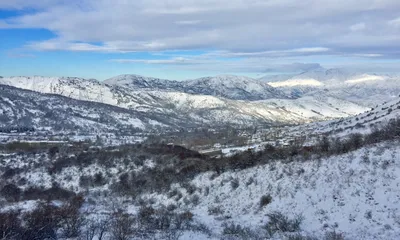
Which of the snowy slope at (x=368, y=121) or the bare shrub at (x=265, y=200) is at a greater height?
the snowy slope at (x=368, y=121)

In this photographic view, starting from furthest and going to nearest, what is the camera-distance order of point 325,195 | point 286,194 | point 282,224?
point 286,194 → point 325,195 → point 282,224

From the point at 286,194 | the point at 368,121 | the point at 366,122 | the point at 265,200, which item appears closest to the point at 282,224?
the point at 286,194

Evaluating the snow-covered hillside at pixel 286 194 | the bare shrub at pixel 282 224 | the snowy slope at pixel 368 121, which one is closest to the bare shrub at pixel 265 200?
the snow-covered hillside at pixel 286 194

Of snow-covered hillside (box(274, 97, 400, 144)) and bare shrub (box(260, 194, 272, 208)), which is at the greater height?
snow-covered hillside (box(274, 97, 400, 144))

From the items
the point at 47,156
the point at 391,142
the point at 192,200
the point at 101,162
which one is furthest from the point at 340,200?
the point at 47,156

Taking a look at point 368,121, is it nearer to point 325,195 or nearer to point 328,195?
point 325,195

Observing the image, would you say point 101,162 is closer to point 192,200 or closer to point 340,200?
point 192,200

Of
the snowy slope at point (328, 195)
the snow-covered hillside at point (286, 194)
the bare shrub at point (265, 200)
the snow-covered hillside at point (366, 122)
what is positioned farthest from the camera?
the snow-covered hillside at point (366, 122)

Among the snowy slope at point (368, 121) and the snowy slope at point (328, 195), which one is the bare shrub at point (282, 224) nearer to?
the snowy slope at point (328, 195)

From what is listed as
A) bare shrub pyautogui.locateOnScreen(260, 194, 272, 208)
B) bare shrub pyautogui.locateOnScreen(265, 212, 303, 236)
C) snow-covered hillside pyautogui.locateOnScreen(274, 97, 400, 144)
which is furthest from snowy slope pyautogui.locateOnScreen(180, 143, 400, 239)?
snow-covered hillside pyautogui.locateOnScreen(274, 97, 400, 144)

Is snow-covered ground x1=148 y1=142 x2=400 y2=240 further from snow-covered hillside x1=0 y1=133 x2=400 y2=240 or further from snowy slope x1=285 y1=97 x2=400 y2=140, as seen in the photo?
snowy slope x1=285 y1=97 x2=400 y2=140

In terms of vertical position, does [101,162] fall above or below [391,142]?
below
